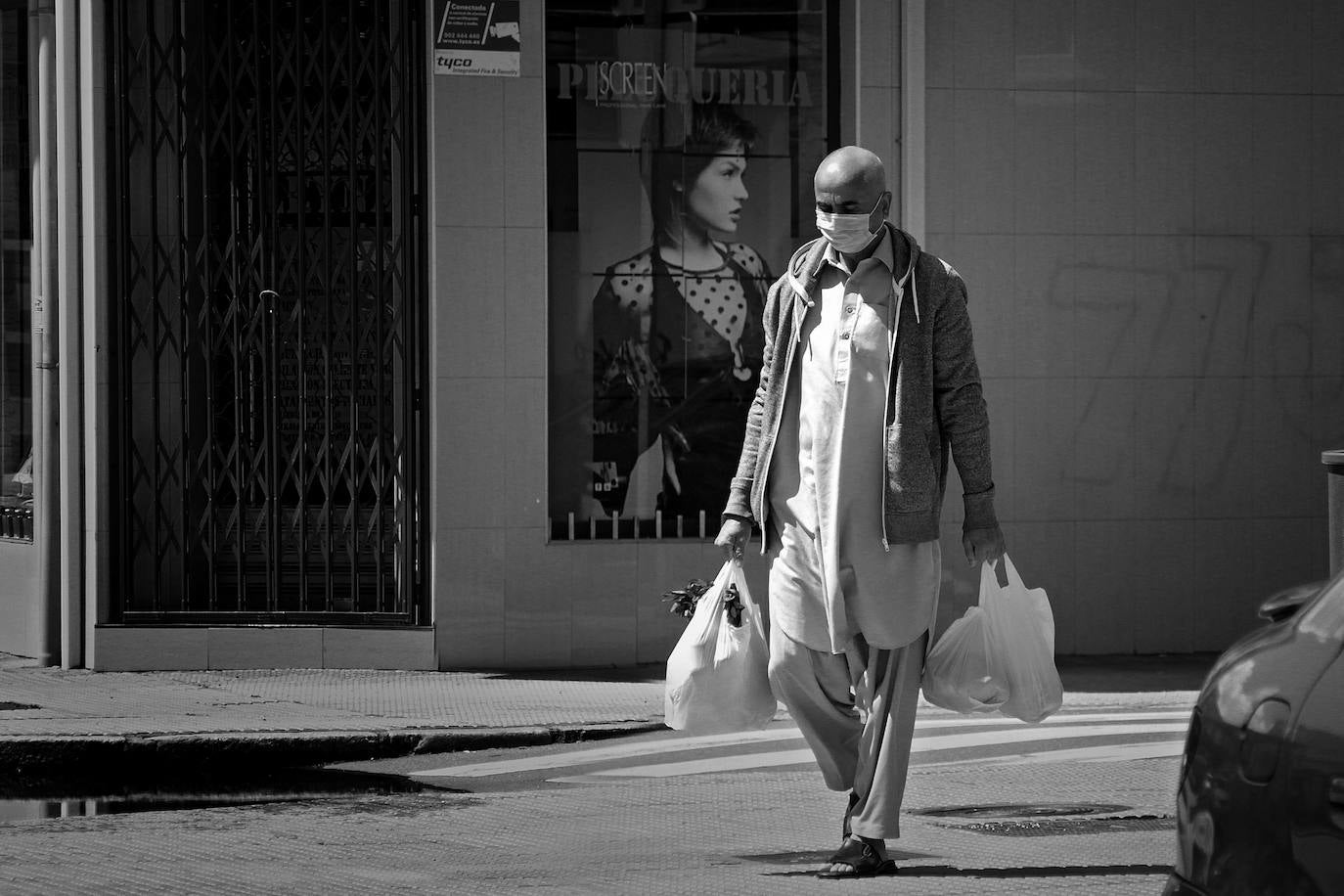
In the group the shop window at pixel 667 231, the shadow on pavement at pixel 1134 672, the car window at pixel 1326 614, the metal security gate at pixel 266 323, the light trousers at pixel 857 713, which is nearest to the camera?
the car window at pixel 1326 614

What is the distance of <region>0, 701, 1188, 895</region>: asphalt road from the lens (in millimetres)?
5051

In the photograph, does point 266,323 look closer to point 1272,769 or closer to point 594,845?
point 594,845

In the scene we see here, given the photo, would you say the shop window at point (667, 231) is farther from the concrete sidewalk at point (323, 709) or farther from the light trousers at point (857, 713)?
the light trousers at point (857, 713)

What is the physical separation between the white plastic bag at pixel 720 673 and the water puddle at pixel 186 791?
2.20 meters

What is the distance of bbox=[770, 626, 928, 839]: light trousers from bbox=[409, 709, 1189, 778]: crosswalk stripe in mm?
2178

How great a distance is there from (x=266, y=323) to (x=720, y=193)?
2.58m

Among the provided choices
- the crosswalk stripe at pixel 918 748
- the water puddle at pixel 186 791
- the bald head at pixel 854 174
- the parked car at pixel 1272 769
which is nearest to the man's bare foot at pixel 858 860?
the bald head at pixel 854 174

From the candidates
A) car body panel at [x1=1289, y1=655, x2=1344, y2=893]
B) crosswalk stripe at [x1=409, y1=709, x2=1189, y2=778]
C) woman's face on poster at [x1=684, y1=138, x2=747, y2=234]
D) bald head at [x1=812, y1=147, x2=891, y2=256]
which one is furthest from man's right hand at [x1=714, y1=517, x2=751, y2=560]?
woman's face on poster at [x1=684, y1=138, x2=747, y2=234]

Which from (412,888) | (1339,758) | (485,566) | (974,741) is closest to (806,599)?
(412,888)

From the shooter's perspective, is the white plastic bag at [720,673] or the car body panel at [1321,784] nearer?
the car body panel at [1321,784]

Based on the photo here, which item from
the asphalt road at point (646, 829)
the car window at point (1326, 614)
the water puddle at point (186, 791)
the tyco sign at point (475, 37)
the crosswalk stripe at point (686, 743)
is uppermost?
the tyco sign at point (475, 37)

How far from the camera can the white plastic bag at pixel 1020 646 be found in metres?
5.10

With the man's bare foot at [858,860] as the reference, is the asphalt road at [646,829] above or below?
below

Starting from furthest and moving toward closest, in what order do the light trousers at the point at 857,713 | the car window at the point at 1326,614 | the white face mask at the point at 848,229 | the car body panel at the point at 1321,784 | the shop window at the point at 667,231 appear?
the shop window at the point at 667,231 < the white face mask at the point at 848,229 < the light trousers at the point at 857,713 < the car window at the point at 1326,614 < the car body panel at the point at 1321,784
